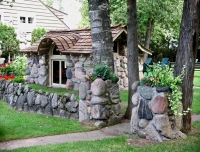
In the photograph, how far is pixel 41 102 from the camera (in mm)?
9117

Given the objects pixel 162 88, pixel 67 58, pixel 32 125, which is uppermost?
pixel 67 58

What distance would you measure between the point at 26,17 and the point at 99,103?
58.7 ft

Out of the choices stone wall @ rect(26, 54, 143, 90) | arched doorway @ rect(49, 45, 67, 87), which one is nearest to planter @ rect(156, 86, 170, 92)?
stone wall @ rect(26, 54, 143, 90)

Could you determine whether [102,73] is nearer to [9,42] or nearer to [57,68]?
[57,68]

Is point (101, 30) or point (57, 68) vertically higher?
point (101, 30)

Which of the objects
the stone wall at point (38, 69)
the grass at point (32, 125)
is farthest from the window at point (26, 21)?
the grass at point (32, 125)

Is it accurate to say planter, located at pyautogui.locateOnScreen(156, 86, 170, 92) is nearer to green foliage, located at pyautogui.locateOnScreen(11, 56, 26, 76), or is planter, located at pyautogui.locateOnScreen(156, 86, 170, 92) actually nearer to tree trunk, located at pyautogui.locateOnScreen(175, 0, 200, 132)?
tree trunk, located at pyautogui.locateOnScreen(175, 0, 200, 132)

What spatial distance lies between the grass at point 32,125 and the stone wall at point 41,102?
0.89 ft

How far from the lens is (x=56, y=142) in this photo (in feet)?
19.8

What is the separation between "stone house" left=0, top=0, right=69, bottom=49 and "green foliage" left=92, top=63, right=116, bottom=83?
15976mm

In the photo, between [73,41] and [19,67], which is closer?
[73,41]

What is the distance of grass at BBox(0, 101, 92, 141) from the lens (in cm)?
671

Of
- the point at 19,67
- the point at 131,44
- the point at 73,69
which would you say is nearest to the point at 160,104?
the point at 131,44

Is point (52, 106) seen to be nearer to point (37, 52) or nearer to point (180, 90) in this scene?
point (180, 90)
